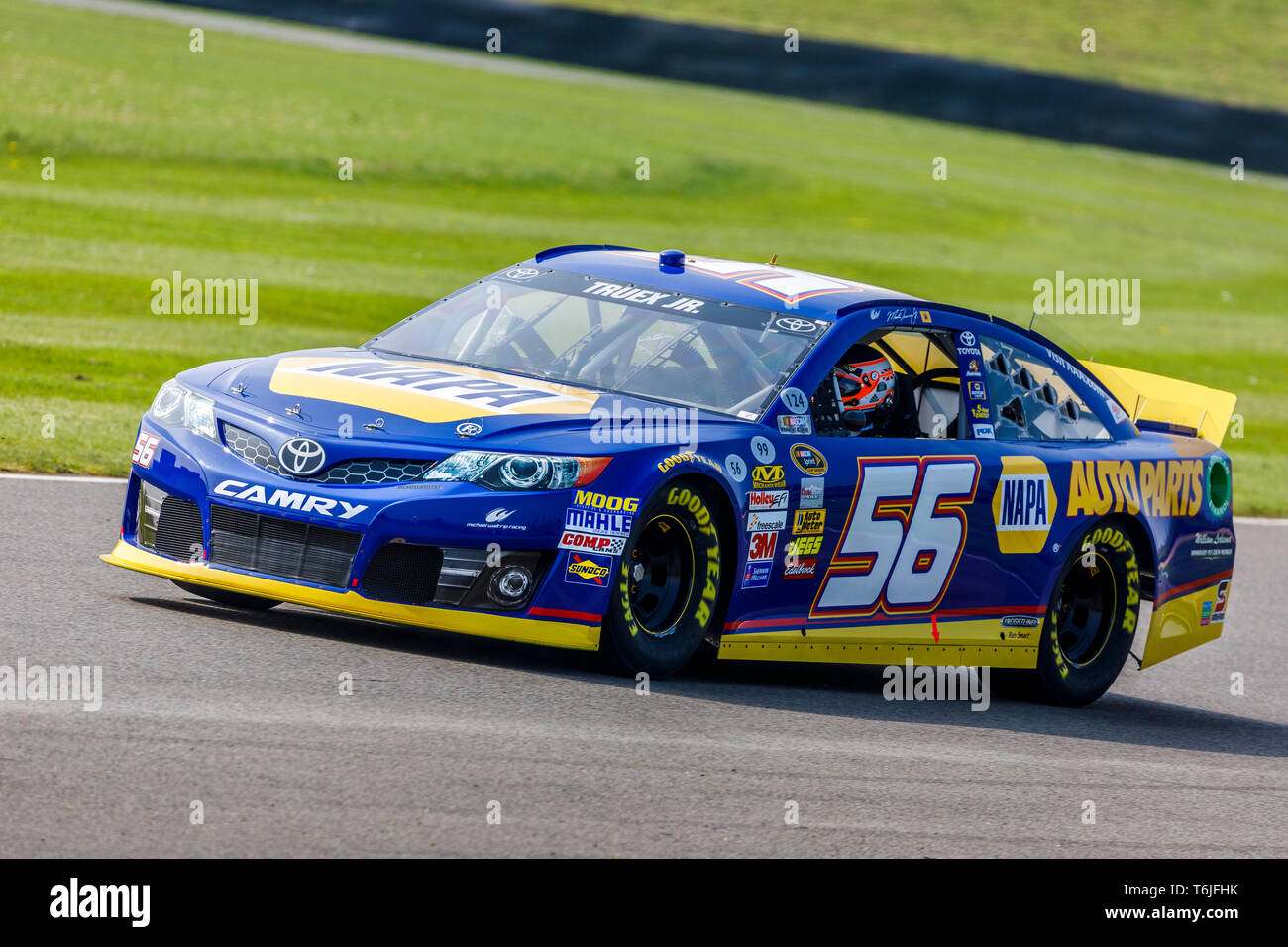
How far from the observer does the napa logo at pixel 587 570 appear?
21.5 feet

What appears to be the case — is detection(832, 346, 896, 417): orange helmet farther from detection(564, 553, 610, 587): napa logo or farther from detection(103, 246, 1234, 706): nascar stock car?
detection(564, 553, 610, 587): napa logo

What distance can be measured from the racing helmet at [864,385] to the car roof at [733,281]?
20cm

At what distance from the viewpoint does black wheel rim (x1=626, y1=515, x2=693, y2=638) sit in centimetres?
682

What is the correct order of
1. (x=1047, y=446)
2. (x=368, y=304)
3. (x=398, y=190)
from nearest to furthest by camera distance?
(x=1047, y=446), (x=368, y=304), (x=398, y=190)

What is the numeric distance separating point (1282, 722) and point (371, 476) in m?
4.46

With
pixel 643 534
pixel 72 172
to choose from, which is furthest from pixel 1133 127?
pixel 643 534

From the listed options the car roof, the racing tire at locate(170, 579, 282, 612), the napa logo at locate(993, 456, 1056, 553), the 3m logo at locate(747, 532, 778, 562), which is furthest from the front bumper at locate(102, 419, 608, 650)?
the napa logo at locate(993, 456, 1056, 553)

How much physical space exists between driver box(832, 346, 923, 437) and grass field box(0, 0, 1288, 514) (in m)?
5.49

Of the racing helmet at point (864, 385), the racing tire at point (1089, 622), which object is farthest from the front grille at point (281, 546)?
the racing tire at point (1089, 622)

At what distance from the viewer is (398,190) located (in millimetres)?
27109

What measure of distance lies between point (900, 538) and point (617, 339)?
4.59 feet

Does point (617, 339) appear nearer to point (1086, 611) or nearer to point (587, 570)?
point (587, 570)

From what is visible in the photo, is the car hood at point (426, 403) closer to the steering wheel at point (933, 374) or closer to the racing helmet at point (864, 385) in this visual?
the racing helmet at point (864, 385)
